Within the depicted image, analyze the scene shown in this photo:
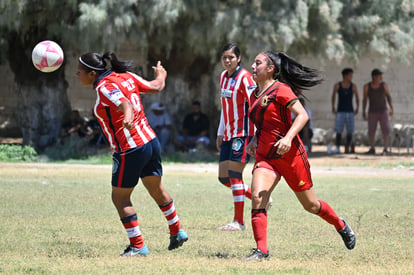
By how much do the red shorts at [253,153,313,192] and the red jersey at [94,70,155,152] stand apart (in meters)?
1.15

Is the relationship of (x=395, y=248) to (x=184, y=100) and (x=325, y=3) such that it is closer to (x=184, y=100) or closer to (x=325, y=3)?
(x=325, y=3)

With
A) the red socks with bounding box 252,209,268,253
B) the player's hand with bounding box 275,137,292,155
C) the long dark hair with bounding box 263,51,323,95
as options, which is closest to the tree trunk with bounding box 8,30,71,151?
the long dark hair with bounding box 263,51,323,95

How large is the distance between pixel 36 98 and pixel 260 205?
16.4 metres

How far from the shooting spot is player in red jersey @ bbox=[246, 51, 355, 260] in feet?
24.0

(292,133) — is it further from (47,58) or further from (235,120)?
(47,58)

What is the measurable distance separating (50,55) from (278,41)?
11421 millimetres

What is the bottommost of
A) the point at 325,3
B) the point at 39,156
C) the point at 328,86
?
the point at 39,156

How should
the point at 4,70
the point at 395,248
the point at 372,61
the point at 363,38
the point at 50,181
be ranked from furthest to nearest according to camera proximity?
1. the point at 4,70
2. the point at 372,61
3. the point at 363,38
4. the point at 50,181
5. the point at 395,248

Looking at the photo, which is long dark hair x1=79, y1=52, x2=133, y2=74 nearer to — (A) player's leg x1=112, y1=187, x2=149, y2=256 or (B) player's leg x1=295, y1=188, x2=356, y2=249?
(A) player's leg x1=112, y1=187, x2=149, y2=256

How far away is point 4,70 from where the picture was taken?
28.4 m

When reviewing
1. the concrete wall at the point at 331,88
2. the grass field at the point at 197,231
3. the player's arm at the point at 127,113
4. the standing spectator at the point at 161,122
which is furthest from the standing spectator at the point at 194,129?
the player's arm at the point at 127,113

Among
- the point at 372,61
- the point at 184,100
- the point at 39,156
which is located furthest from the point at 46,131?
the point at 372,61

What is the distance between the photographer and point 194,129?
901 inches

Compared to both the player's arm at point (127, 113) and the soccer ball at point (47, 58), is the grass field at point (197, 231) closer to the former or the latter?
the player's arm at point (127, 113)
